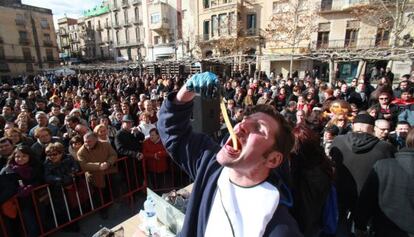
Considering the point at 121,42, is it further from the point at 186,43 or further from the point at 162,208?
the point at 162,208

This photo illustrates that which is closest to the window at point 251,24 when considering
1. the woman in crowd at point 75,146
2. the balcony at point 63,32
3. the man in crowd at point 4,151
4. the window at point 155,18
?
the window at point 155,18

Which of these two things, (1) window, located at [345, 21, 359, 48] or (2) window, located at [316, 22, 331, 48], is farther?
(2) window, located at [316, 22, 331, 48]

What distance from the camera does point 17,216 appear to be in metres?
3.21

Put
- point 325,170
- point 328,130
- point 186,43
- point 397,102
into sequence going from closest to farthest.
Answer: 1. point 325,170
2. point 328,130
3. point 397,102
4. point 186,43

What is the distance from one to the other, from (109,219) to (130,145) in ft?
4.08

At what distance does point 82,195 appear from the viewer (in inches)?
150

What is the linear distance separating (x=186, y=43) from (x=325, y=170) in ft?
103

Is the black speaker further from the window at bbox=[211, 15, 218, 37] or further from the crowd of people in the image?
the window at bbox=[211, 15, 218, 37]

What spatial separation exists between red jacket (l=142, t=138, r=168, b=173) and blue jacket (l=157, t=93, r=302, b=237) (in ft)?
9.24

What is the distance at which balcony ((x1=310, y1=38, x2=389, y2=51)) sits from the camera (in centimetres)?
2131

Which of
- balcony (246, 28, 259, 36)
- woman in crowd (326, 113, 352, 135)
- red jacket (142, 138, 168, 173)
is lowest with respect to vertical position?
red jacket (142, 138, 168, 173)

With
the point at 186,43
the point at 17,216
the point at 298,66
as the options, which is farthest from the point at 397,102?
the point at 186,43

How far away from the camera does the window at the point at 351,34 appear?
21938 millimetres

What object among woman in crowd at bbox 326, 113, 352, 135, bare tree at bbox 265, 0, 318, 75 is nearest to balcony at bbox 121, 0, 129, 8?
bare tree at bbox 265, 0, 318, 75
